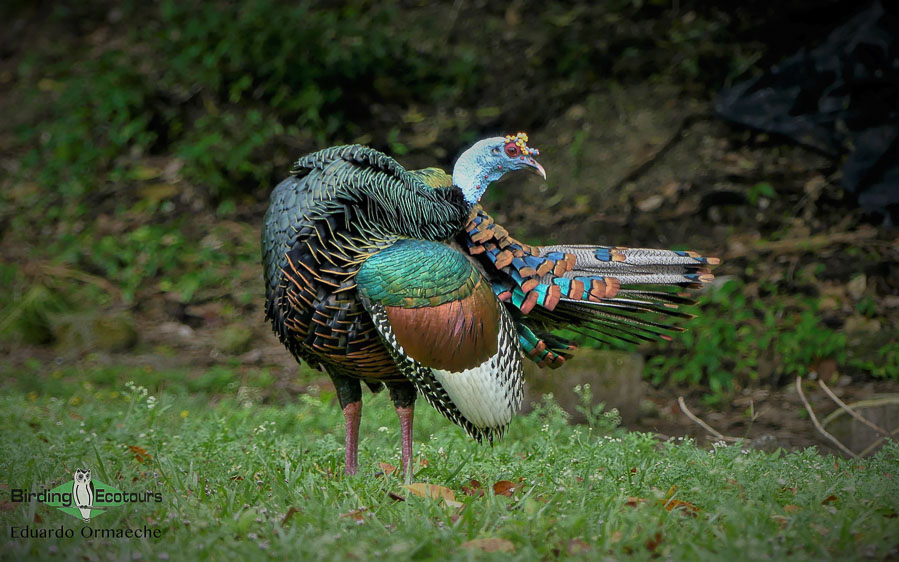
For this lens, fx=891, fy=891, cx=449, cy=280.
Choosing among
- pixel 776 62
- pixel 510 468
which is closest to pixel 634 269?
pixel 510 468

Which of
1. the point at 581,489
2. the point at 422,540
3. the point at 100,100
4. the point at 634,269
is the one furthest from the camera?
the point at 100,100

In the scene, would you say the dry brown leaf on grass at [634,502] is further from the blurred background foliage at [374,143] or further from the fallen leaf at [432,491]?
the blurred background foliage at [374,143]

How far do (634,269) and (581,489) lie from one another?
114cm

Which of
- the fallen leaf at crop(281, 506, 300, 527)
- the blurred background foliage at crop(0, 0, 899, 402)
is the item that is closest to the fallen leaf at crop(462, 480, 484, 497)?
the fallen leaf at crop(281, 506, 300, 527)

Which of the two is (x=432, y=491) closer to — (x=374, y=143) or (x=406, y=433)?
(x=406, y=433)

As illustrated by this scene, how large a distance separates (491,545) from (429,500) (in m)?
0.53

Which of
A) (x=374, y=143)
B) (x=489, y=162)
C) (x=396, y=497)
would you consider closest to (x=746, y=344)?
(x=489, y=162)

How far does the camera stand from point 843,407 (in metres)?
5.24

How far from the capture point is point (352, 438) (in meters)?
4.01

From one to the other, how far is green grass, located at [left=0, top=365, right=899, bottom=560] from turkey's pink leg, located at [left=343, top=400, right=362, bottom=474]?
106 mm

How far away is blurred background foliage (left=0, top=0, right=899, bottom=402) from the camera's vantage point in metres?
7.17

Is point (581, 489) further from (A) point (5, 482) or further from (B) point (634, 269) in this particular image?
(A) point (5, 482)

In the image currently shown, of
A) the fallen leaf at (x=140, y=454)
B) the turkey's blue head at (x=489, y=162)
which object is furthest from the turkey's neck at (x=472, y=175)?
the fallen leaf at (x=140, y=454)

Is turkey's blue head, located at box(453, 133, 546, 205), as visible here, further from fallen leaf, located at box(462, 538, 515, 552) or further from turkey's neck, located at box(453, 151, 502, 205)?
→ fallen leaf, located at box(462, 538, 515, 552)
